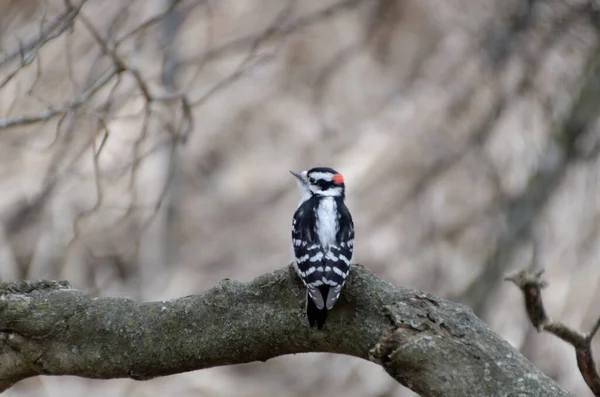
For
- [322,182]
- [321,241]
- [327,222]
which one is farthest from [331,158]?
[321,241]

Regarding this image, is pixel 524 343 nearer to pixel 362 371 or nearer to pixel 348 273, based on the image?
pixel 362 371

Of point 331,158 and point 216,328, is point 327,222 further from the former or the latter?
point 331,158

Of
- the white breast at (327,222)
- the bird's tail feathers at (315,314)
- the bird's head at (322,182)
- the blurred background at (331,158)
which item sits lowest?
the blurred background at (331,158)

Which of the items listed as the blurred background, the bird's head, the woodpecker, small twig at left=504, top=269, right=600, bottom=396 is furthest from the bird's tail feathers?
the blurred background

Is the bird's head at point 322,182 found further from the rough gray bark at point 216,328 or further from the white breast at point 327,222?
the rough gray bark at point 216,328

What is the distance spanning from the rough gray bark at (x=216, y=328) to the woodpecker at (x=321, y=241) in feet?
0.21

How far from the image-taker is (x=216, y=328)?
3.28 m

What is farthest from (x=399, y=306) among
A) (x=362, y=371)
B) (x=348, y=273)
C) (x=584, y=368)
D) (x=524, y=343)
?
(x=362, y=371)

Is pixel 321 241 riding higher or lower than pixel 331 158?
higher

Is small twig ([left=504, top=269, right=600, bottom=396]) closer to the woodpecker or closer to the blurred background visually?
the woodpecker

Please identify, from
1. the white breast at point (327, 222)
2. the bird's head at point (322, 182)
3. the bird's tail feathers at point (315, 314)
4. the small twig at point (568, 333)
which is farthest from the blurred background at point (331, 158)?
the small twig at point (568, 333)

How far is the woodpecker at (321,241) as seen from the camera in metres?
3.22

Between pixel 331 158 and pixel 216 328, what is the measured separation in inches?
366

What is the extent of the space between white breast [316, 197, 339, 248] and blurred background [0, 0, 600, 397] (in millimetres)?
3281
